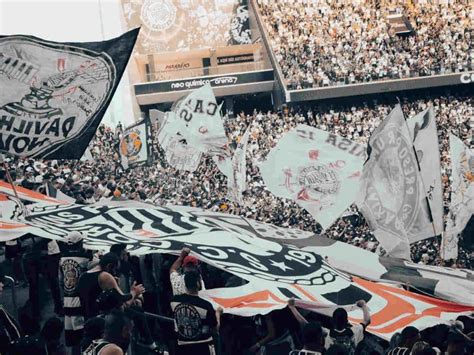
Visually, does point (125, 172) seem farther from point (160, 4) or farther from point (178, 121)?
point (160, 4)

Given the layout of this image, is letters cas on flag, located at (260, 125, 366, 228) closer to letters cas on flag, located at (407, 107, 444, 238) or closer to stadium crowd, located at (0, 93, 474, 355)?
letters cas on flag, located at (407, 107, 444, 238)

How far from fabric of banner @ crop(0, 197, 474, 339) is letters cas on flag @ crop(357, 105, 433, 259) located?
3619 millimetres

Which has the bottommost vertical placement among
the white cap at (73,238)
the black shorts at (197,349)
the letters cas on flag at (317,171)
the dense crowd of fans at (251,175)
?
the dense crowd of fans at (251,175)

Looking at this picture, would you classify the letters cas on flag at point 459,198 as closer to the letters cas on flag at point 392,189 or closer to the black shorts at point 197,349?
the letters cas on flag at point 392,189

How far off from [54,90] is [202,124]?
9.65 metres

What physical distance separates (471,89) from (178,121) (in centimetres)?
2561

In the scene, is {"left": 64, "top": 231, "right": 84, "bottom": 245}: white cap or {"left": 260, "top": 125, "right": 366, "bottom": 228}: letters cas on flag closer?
{"left": 64, "top": 231, "right": 84, "bottom": 245}: white cap

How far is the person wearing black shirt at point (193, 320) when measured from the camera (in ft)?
21.3

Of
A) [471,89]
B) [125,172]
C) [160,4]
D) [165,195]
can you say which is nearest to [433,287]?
[165,195]

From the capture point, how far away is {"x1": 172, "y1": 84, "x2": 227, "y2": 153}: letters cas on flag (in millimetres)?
18562

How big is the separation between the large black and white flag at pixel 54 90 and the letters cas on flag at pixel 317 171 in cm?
463

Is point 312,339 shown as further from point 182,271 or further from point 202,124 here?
point 202,124

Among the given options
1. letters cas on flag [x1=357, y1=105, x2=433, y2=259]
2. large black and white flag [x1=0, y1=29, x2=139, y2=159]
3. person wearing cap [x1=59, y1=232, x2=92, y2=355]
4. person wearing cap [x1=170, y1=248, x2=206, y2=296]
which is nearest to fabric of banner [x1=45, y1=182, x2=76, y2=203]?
large black and white flag [x1=0, y1=29, x2=139, y2=159]


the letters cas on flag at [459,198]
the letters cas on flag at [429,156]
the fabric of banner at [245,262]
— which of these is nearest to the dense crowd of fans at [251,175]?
the letters cas on flag at [459,198]
